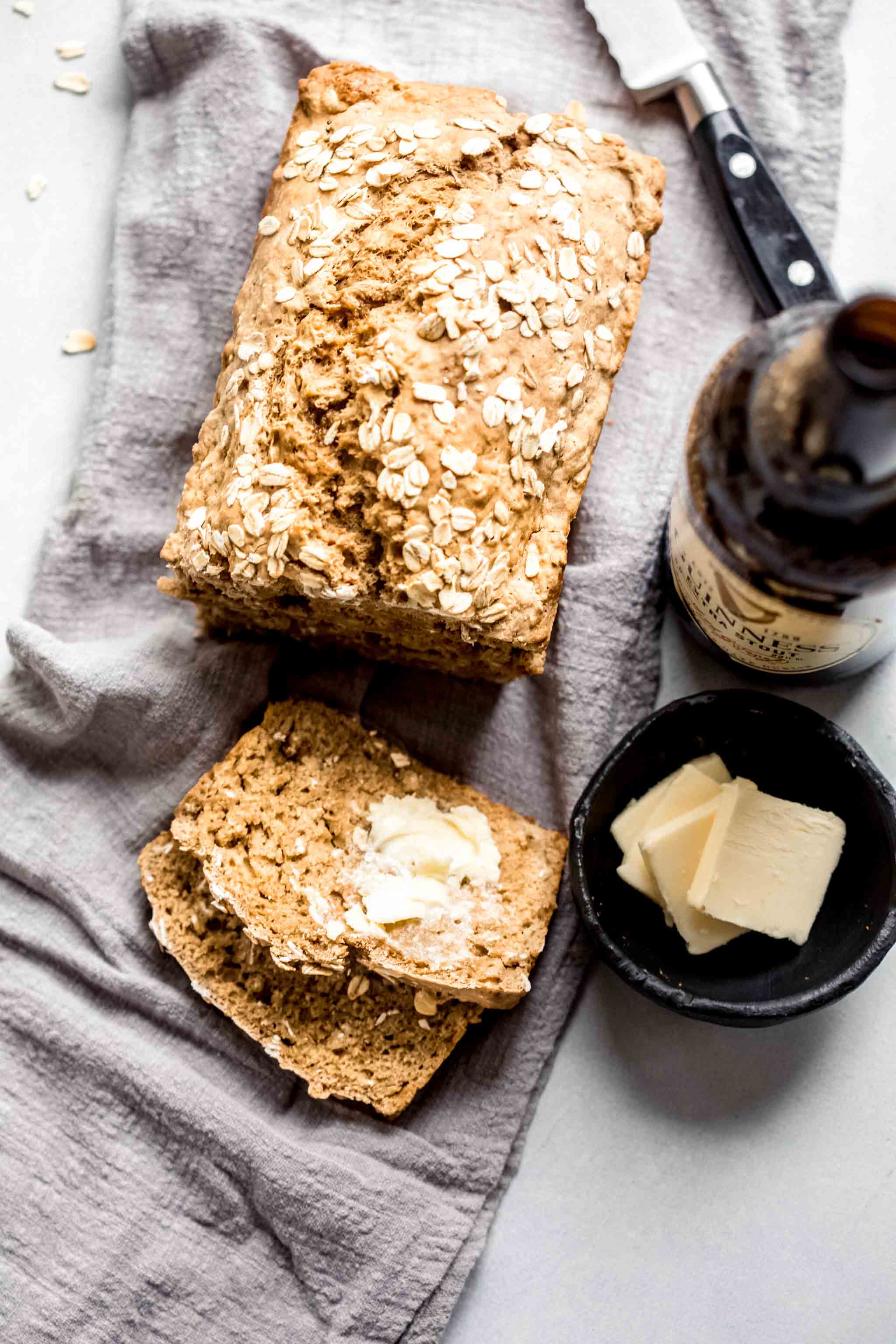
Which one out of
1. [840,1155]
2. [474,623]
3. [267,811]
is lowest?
[840,1155]

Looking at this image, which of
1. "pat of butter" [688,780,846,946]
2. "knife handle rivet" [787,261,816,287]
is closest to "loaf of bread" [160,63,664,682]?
"knife handle rivet" [787,261,816,287]

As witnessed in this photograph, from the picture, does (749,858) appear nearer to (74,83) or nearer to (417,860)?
(417,860)

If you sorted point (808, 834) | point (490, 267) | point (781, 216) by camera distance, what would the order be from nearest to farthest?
1. point (490, 267)
2. point (808, 834)
3. point (781, 216)

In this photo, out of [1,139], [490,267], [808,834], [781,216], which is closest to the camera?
[490,267]

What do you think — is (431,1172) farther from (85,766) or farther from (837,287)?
(837,287)

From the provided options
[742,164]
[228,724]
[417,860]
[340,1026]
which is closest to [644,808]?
[417,860]

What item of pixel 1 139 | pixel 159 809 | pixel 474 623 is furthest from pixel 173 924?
pixel 1 139

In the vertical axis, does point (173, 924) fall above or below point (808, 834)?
below

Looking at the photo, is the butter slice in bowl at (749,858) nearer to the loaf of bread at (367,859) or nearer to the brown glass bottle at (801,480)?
the loaf of bread at (367,859)
